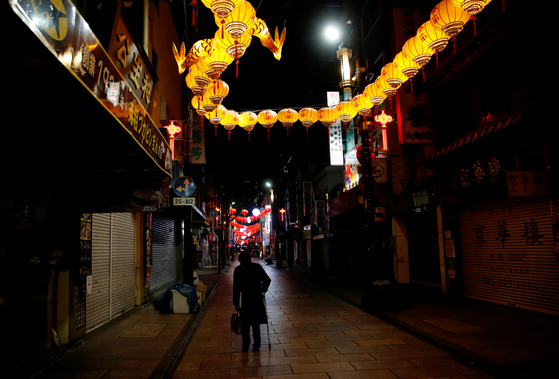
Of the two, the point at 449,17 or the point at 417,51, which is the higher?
the point at 449,17

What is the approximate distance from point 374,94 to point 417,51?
2.34 m

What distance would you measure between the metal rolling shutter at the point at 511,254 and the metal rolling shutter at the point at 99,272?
12.2 meters

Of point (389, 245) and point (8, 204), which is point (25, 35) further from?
point (389, 245)

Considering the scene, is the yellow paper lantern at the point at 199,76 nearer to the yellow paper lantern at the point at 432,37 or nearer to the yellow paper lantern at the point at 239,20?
the yellow paper lantern at the point at 239,20

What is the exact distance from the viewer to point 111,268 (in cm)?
1129

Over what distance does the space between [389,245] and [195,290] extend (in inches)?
276

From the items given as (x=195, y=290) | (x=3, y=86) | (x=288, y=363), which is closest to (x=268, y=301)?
(x=195, y=290)

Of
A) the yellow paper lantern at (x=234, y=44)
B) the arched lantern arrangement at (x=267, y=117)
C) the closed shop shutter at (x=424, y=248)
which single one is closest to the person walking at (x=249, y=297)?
the yellow paper lantern at (x=234, y=44)

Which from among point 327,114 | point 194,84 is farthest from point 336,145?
point 194,84

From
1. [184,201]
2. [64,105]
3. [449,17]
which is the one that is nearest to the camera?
[64,105]

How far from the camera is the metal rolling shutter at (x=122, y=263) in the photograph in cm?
1159

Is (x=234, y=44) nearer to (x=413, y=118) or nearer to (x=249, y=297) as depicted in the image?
(x=249, y=297)

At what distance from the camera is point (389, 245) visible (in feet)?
A: 43.1

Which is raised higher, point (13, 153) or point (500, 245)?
point (13, 153)
